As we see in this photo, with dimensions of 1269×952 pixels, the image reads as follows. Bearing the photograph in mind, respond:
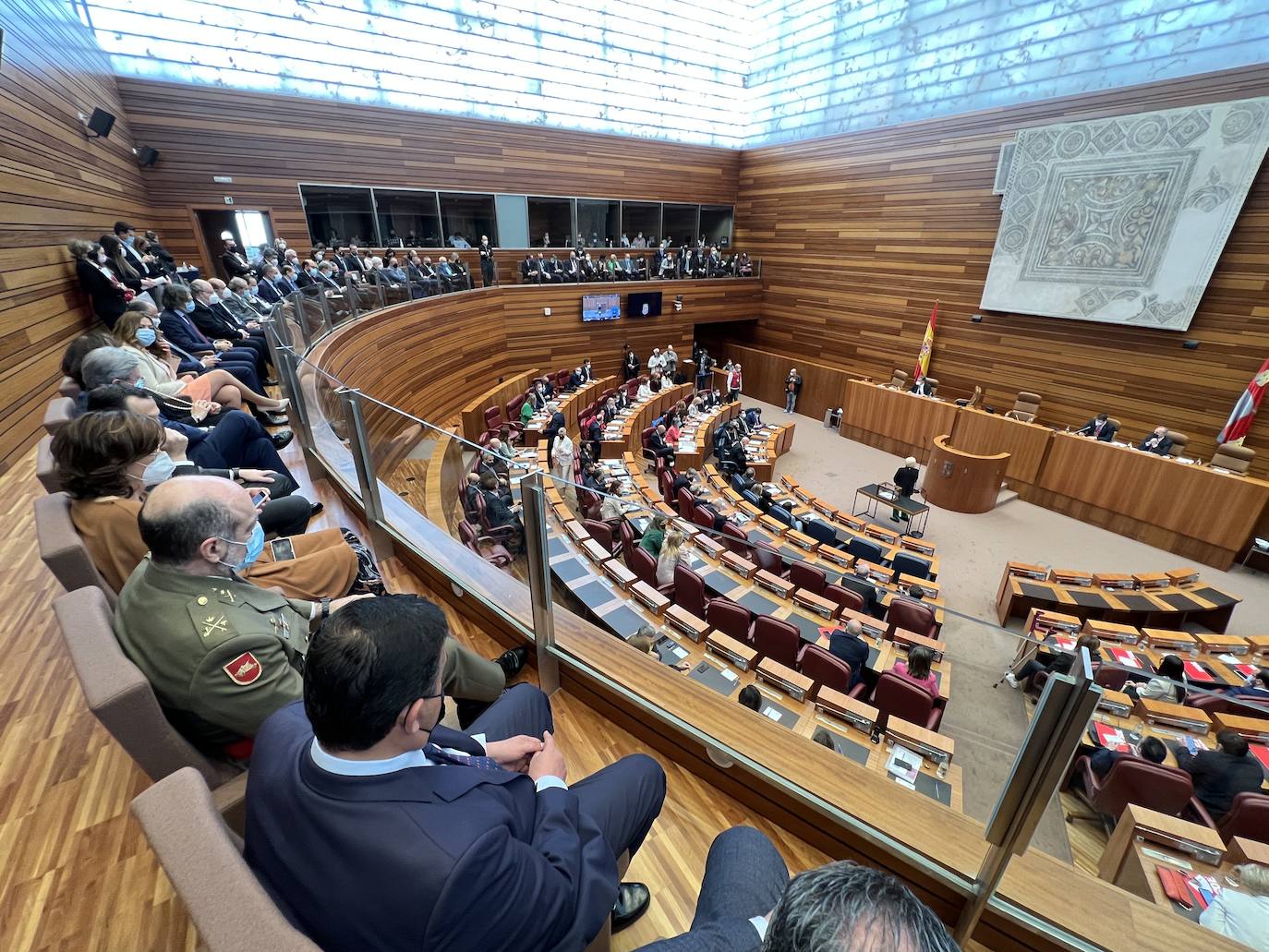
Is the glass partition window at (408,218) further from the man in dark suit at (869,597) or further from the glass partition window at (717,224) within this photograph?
the man in dark suit at (869,597)

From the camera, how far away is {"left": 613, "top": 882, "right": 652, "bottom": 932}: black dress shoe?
1330 millimetres

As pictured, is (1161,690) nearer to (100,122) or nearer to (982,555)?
(982,555)

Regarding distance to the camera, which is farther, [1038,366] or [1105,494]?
[1038,366]

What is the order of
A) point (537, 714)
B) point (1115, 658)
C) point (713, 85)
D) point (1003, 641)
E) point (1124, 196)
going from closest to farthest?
point (537, 714), point (1003, 641), point (1115, 658), point (1124, 196), point (713, 85)

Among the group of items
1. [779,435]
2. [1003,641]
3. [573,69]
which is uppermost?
[573,69]

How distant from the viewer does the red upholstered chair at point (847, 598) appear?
191 inches

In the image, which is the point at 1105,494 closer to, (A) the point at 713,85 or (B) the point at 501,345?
(B) the point at 501,345

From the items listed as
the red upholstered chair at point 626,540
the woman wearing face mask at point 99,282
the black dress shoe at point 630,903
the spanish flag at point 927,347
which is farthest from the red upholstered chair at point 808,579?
the spanish flag at point 927,347

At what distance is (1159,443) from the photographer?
793cm

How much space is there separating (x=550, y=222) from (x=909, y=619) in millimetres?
11900

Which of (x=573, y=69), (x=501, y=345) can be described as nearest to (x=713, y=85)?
(x=573, y=69)

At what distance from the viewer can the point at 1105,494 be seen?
7789 mm

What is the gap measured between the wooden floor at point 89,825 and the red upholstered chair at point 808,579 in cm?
356

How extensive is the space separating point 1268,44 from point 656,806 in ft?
40.7
